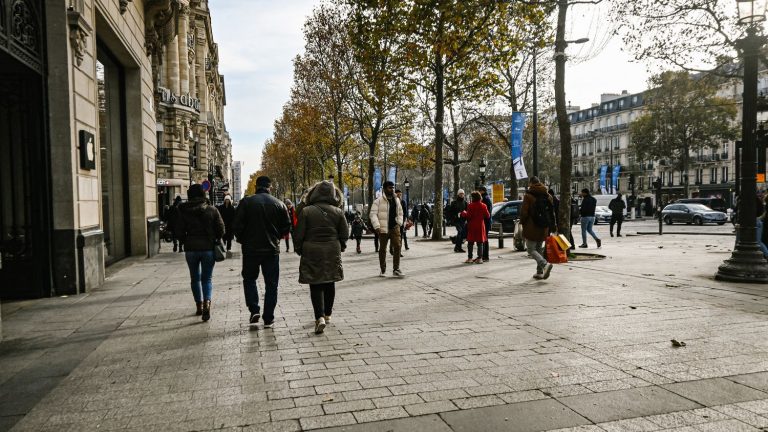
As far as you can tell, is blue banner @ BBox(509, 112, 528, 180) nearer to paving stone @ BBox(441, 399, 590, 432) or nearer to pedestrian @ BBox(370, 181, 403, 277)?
pedestrian @ BBox(370, 181, 403, 277)

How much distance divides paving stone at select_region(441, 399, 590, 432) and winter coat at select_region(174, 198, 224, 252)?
14.5 ft

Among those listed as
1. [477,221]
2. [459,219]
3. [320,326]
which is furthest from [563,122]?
[320,326]

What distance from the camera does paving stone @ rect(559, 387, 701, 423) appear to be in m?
3.53

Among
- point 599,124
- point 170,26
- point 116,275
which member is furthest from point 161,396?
point 599,124

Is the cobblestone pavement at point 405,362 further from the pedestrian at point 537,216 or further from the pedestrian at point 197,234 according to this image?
the pedestrian at point 537,216

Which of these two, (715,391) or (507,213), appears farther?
(507,213)

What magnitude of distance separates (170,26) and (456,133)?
1716 cm

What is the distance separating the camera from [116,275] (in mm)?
11508

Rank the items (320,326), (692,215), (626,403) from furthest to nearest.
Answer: (692,215) < (320,326) < (626,403)

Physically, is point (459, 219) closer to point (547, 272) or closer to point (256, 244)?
point (547, 272)

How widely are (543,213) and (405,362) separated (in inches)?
240

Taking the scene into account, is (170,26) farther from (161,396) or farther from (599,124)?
(599,124)

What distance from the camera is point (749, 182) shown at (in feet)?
30.4

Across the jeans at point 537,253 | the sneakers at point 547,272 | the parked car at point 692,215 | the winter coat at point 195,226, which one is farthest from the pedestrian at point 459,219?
the parked car at point 692,215
